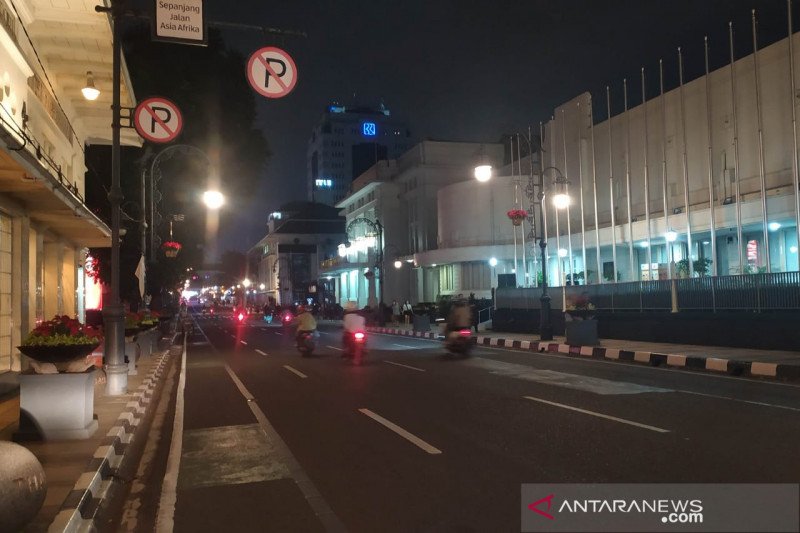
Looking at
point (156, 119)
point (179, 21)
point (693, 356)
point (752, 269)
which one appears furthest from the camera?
point (752, 269)

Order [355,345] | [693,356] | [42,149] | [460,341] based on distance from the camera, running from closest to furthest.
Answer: [42,149] < [693,356] < [355,345] < [460,341]

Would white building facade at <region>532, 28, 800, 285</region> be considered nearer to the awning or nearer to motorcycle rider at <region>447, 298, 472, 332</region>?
motorcycle rider at <region>447, 298, 472, 332</region>

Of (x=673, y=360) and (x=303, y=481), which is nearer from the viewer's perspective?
(x=303, y=481)

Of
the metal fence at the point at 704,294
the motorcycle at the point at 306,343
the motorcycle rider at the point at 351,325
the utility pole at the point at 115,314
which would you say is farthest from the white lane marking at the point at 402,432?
the metal fence at the point at 704,294

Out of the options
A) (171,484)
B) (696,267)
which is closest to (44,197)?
(171,484)

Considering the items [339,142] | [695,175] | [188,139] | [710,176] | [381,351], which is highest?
[339,142]

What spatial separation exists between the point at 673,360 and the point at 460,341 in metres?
6.11

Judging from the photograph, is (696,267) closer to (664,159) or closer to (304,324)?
(664,159)

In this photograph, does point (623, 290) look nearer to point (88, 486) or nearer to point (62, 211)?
point (62, 211)

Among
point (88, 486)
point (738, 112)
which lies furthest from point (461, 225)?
point (88, 486)

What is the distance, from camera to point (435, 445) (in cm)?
807

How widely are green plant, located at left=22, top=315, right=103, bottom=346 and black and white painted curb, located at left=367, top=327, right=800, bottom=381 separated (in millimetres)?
13456

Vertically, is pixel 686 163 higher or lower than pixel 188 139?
lower

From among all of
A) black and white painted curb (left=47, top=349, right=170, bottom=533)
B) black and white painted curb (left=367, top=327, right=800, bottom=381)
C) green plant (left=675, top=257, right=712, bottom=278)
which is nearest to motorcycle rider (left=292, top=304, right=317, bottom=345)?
black and white painted curb (left=367, top=327, right=800, bottom=381)
